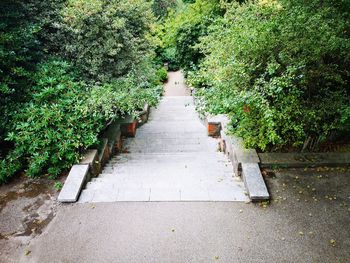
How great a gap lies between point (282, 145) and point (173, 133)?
4358 millimetres

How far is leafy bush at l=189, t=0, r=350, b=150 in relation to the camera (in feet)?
18.2

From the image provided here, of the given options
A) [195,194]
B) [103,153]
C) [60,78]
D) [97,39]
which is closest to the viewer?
[195,194]

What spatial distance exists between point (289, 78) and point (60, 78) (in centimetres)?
503

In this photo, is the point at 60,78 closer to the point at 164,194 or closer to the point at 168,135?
the point at 164,194

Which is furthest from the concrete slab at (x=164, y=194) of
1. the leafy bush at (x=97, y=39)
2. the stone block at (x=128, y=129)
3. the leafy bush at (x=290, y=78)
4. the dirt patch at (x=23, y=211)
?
the stone block at (x=128, y=129)

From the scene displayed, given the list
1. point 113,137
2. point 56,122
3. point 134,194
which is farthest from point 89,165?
point 113,137

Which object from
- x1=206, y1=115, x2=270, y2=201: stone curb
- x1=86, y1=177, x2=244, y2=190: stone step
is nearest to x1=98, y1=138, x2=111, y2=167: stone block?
x1=86, y1=177, x2=244, y2=190: stone step

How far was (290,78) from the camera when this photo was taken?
5320 mm

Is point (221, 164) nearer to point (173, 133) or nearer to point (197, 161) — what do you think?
point (197, 161)

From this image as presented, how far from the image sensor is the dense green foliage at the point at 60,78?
244 inches

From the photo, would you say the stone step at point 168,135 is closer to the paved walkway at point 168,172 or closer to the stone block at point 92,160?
the paved walkway at point 168,172

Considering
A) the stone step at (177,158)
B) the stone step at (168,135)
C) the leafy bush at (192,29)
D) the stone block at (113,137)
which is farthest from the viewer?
the leafy bush at (192,29)

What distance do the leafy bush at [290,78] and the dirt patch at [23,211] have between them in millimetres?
3718

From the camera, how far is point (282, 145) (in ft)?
21.6
